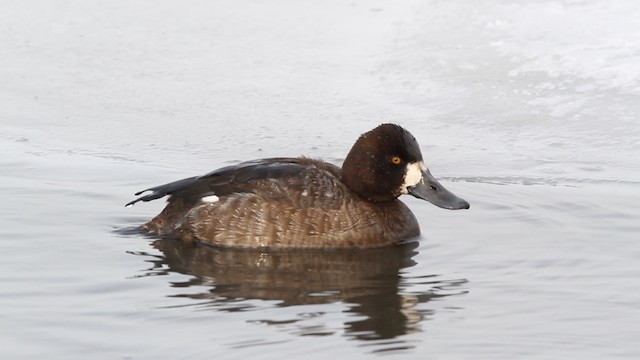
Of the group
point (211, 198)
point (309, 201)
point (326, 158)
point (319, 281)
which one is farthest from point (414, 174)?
point (326, 158)

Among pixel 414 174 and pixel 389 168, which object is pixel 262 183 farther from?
pixel 414 174

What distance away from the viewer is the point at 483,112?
9.57 meters

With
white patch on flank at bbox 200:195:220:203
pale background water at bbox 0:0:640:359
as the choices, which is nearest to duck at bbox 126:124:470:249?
white patch on flank at bbox 200:195:220:203

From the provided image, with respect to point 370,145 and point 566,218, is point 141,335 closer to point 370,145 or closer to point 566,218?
point 370,145

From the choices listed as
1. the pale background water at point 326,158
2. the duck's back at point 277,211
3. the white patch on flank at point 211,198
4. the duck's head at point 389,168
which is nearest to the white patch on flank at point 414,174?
the duck's head at point 389,168

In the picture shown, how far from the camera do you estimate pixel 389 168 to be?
7.04m

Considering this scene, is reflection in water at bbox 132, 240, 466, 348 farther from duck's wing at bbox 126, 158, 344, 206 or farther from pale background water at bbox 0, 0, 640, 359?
duck's wing at bbox 126, 158, 344, 206

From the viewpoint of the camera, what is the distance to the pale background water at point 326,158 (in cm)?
503

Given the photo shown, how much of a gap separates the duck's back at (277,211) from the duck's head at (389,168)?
9 cm

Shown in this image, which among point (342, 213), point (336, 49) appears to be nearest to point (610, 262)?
point (342, 213)

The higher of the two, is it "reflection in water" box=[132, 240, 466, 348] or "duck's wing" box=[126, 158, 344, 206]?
"duck's wing" box=[126, 158, 344, 206]

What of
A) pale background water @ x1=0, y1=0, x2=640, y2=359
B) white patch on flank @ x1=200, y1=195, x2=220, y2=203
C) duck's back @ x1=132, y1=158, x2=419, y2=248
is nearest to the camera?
pale background water @ x1=0, y1=0, x2=640, y2=359

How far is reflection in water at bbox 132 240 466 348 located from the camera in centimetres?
523

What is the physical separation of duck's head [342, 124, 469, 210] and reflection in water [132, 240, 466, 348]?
38 centimetres
